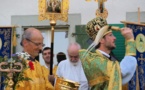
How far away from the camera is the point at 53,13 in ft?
26.8

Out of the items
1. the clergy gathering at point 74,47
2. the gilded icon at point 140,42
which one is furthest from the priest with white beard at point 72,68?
the gilded icon at point 140,42

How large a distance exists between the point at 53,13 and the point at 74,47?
119 centimetres

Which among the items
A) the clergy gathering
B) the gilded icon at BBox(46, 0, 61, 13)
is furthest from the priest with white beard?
the gilded icon at BBox(46, 0, 61, 13)

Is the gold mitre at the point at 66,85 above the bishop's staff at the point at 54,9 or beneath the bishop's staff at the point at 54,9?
beneath


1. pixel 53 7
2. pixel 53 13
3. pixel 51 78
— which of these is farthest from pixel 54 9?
pixel 51 78

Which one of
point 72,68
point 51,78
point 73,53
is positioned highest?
point 73,53

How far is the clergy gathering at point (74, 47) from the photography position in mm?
5164

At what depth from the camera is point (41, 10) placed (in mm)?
8609

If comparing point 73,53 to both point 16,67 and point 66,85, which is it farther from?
point 16,67

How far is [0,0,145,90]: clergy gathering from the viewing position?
5164 millimetres

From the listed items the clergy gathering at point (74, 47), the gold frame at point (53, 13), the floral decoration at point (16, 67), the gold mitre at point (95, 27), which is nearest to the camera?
the floral decoration at point (16, 67)

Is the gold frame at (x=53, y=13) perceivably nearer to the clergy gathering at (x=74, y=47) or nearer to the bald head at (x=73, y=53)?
the clergy gathering at (x=74, y=47)

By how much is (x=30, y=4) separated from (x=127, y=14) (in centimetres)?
168

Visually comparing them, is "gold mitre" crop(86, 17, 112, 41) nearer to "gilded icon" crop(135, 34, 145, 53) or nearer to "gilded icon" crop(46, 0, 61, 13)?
"gilded icon" crop(135, 34, 145, 53)
